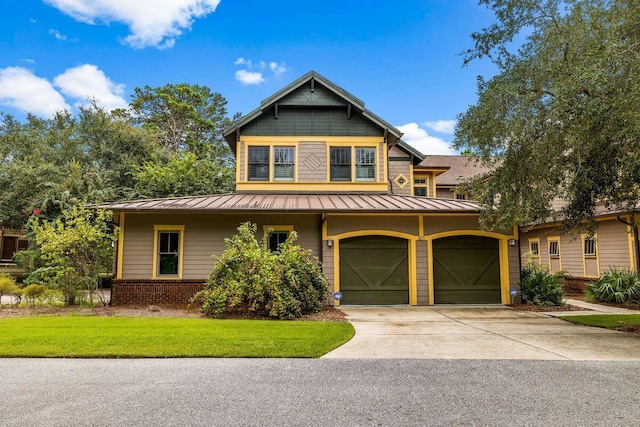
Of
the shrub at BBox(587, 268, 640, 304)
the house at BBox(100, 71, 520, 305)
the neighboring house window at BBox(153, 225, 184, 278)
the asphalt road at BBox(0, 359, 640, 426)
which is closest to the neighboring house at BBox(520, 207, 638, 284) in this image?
the shrub at BBox(587, 268, 640, 304)

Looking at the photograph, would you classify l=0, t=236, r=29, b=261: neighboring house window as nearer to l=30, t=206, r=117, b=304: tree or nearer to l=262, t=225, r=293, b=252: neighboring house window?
l=30, t=206, r=117, b=304: tree

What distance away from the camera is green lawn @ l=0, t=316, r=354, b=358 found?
591 centimetres

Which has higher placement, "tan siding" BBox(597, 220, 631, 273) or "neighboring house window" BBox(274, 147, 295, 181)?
"neighboring house window" BBox(274, 147, 295, 181)

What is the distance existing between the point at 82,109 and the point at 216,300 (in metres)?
19.7

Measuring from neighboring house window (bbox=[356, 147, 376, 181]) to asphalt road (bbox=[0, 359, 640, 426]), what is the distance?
9799 millimetres

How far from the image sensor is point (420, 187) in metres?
21.1

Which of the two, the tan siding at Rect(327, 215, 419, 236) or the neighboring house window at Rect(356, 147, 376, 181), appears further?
the neighboring house window at Rect(356, 147, 376, 181)

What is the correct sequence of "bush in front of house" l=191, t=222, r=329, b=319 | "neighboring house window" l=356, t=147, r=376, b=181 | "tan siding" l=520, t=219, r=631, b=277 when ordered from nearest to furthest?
"bush in front of house" l=191, t=222, r=329, b=319 < "tan siding" l=520, t=219, r=631, b=277 < "neighboring house window" l=356, t=147, r=376, b=181

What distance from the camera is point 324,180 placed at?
14516 millimetres

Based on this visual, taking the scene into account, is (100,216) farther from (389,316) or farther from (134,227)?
(389,316)

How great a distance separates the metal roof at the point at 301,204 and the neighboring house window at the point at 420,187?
7.37m

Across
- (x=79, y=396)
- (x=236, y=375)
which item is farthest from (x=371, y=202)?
(x=79, y=396)

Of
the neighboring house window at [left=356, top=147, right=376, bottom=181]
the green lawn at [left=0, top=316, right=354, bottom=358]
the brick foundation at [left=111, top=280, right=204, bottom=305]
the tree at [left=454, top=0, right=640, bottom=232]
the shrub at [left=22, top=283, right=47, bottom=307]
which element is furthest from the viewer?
Result: the neighboring house window at [left=356, top=147, right=376, bottom=181]

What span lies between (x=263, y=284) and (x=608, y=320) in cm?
846
